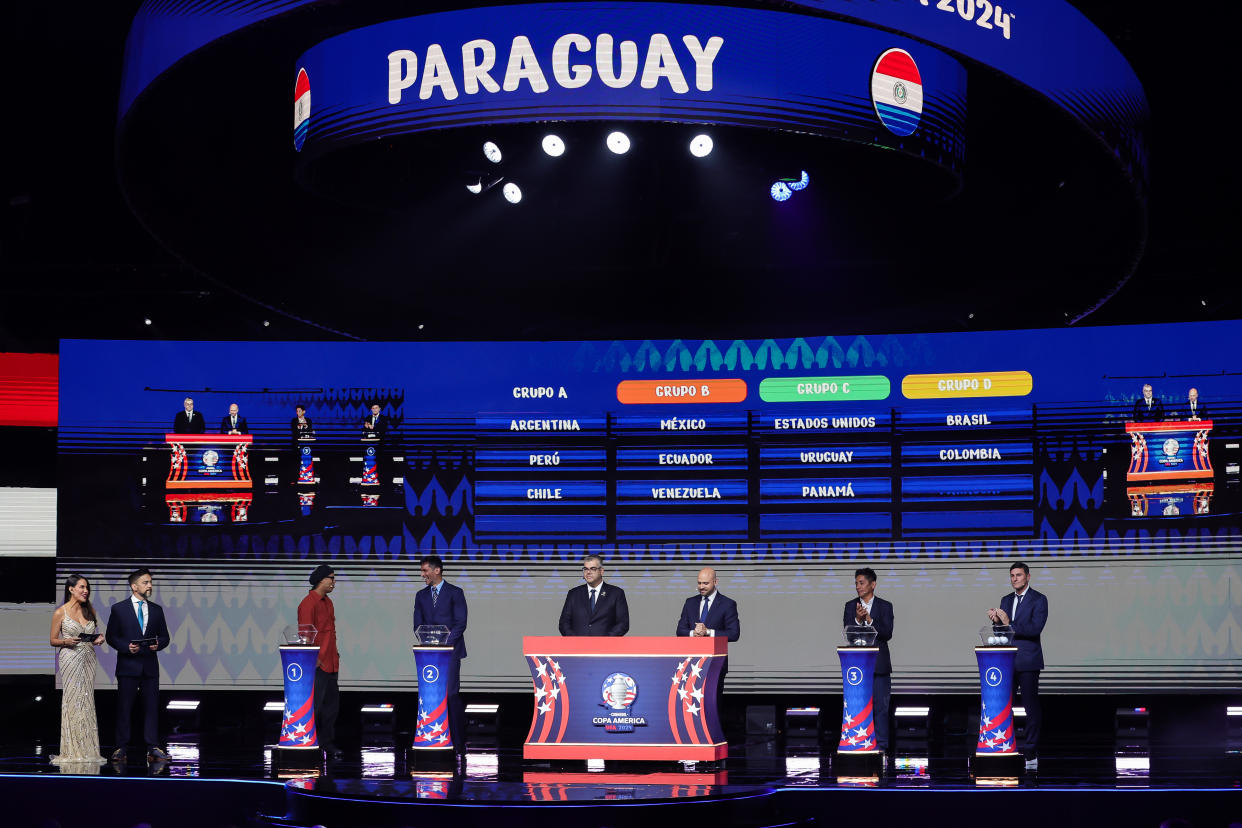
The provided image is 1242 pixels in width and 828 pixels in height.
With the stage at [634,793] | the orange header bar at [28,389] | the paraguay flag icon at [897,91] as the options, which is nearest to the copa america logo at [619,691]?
the stage at [634,793]

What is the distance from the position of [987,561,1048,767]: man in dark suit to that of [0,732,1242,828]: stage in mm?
318

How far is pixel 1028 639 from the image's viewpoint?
30.8ft

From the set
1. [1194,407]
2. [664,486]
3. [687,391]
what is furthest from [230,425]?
[1194,407]

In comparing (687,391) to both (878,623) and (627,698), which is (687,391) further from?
(627,698)

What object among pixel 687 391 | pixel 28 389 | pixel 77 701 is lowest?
Answer: pixel 77 701

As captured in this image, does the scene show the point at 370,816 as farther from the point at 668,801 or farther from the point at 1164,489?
the point at 1164,489

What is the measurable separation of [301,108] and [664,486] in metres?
5.24

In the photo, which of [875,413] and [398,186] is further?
[875,413]

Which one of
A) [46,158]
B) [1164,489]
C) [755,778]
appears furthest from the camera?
[1164,489]

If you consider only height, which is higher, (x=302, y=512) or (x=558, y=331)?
(x=558, y=331)

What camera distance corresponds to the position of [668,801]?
7.38 metres

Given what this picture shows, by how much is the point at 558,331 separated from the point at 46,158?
14.1 feet

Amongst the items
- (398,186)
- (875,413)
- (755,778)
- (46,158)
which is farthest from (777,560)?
(46,158)

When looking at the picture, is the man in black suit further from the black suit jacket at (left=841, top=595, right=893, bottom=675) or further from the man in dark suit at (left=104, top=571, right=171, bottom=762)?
the man in dark suit at (left=104, top=571, right=171, bottom=762)
